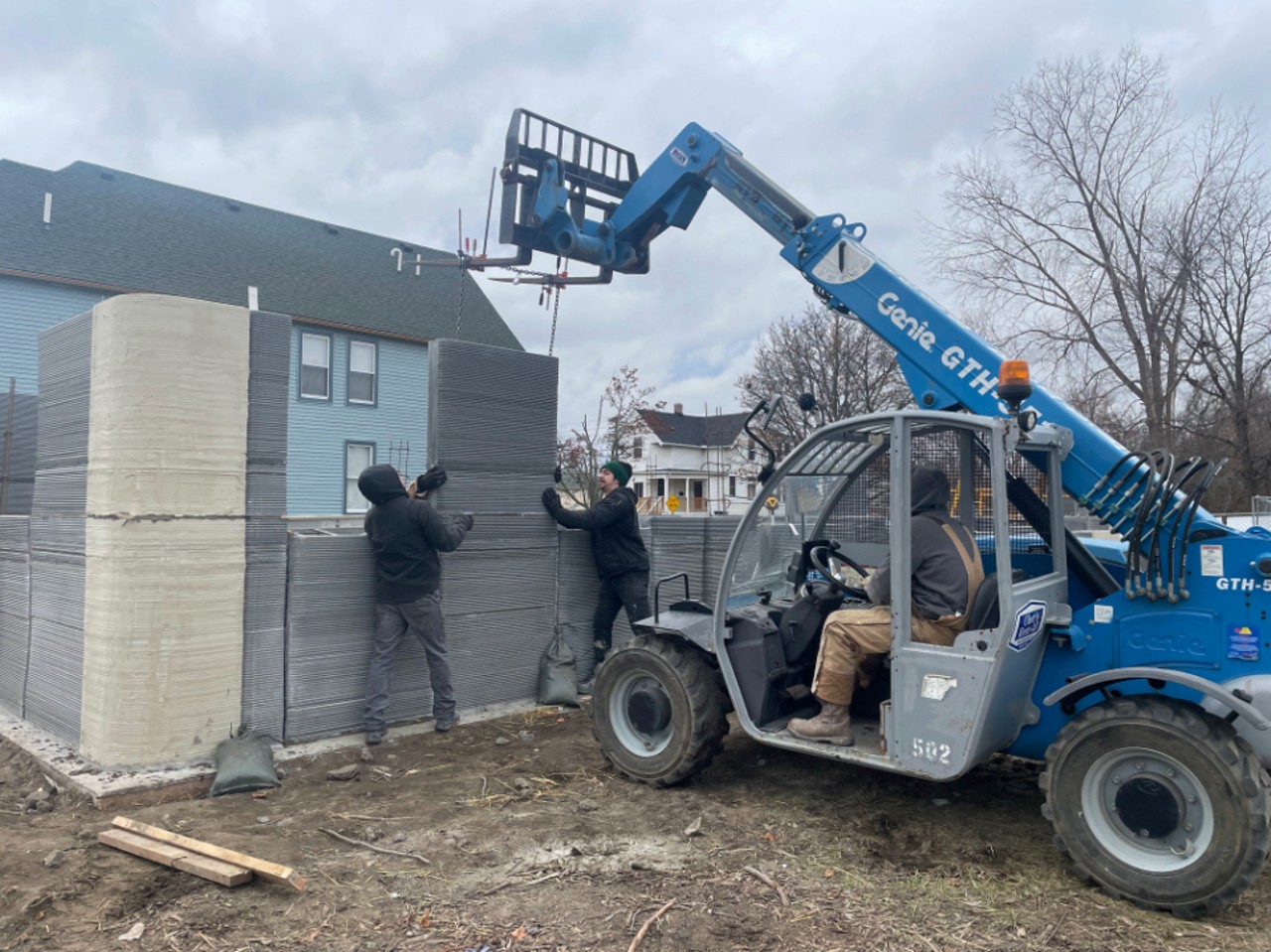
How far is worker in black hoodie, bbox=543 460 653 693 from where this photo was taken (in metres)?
7.76

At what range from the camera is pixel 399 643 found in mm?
6711

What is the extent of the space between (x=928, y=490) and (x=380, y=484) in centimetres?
370

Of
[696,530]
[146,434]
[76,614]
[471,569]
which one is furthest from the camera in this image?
[696,530]

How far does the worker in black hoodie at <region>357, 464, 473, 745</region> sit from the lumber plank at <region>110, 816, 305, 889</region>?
72.2 inches

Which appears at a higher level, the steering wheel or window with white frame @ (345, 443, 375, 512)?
window with white frame @ (345, 443, 375, 512)

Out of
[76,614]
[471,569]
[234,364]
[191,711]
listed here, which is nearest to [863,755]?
[471,569]

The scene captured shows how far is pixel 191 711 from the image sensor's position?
5688 millimetres

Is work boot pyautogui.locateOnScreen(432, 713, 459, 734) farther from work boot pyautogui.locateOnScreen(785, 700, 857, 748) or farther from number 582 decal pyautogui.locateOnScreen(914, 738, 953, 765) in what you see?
number 582 decal pyautogui.locateOnScreen(914, 738, 953, 765)

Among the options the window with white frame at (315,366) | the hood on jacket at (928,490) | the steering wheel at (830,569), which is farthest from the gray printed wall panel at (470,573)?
the window with white frame at (315,366)

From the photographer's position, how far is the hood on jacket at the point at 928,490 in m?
4.80

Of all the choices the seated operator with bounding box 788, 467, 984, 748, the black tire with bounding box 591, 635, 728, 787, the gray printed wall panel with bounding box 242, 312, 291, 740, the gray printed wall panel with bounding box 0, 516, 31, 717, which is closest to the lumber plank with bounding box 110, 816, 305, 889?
the gray printed wall panel with bounding box 242, 312, 291, 740

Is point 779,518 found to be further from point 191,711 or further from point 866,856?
point 191,711

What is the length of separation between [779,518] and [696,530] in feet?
10.1

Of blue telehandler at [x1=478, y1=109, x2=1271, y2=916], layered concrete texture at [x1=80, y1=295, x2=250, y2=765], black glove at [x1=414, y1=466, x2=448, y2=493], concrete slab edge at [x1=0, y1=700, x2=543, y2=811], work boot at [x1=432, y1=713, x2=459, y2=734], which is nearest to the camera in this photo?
blue telehandler at [x1=478, y1=109, x2=1271, y2=916]
